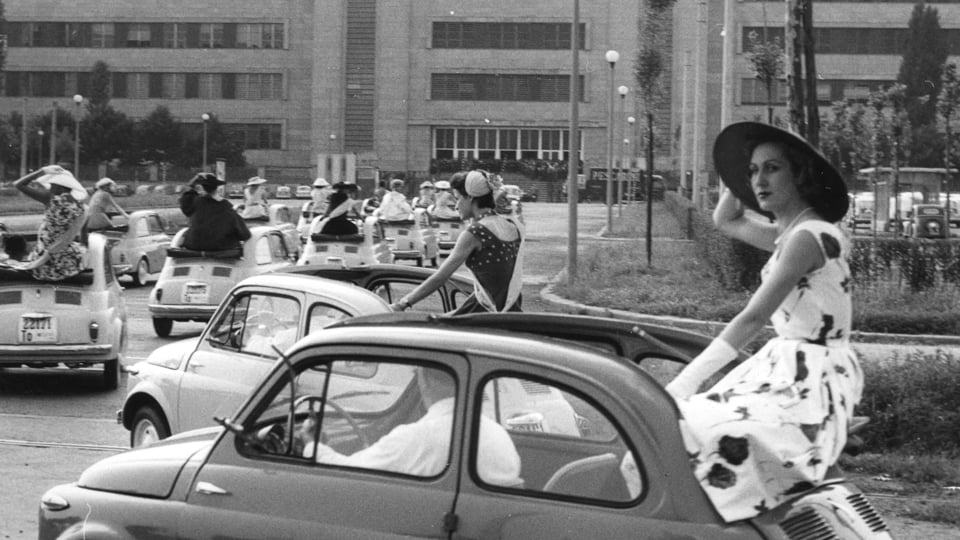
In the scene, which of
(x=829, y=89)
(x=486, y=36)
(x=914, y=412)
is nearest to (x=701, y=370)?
(x=914, y=412)

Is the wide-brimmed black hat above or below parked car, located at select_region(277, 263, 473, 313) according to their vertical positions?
above

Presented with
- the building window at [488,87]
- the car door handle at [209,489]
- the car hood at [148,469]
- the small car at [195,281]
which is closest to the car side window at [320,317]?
the car hood at [148,469]

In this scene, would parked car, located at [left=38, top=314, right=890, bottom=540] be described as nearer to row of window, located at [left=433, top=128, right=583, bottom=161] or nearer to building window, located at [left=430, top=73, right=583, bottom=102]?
building window, located at [left=430, top=73, right=583, bottom=102]

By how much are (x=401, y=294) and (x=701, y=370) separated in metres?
6.31

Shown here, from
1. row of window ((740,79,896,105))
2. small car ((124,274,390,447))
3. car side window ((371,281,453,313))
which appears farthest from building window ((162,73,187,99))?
small car ((124,274,390,447))

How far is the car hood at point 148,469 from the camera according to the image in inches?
202

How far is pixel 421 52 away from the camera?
105562mm

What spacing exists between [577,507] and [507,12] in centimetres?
10159

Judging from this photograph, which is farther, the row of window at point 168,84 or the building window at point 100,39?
the row of window at point 168,84

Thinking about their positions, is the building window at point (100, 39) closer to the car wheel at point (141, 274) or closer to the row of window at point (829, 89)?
the row of window at point (829, 89)

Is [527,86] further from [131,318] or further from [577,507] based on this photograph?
[577,507]

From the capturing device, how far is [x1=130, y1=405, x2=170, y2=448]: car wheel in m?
8.92

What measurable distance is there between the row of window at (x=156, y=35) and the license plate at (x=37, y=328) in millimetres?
95548

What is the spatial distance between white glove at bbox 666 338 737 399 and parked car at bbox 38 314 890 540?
5.3 inches
